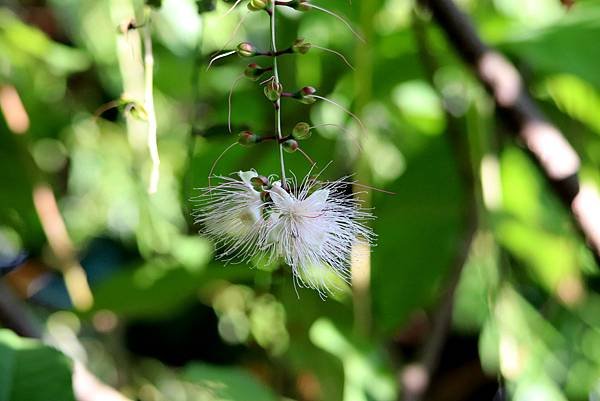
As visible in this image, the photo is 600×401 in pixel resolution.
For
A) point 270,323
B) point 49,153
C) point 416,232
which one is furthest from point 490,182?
point 49,153

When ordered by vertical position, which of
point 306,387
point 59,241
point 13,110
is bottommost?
point 306,387

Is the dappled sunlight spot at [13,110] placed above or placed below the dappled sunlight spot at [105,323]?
above

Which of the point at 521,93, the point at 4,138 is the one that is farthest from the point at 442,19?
the point at 4,138

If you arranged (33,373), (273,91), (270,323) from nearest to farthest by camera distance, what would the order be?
(273,91) < (33,373) < (270,323)

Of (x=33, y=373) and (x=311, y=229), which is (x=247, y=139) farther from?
(x=33, y=373)

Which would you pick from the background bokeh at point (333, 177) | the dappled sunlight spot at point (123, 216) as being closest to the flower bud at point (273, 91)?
the background bokeh at point (333, 177)

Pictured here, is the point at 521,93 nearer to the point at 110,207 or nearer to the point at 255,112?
the point at 255,112

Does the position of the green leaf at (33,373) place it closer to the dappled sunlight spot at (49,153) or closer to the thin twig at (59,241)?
the thin twig at (59,241)
